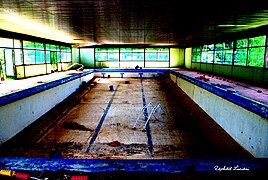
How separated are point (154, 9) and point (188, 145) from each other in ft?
10.1

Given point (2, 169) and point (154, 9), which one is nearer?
point (2, 169)

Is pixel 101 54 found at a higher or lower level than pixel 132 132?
higher

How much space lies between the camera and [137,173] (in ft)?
9.13

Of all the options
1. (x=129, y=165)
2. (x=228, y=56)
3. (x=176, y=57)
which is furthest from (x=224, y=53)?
(x=129, y=165)

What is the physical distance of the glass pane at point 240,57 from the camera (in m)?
9.05

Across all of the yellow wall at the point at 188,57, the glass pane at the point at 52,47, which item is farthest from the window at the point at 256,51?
the glass pane at the point at 52,47

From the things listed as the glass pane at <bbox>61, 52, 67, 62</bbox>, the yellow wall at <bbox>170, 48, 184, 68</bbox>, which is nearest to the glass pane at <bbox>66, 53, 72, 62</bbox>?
the glass pane at <bbox>61, 52, 67, 62</bbox>

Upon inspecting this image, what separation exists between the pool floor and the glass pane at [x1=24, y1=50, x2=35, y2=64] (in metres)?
4.77

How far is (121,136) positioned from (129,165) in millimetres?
2253

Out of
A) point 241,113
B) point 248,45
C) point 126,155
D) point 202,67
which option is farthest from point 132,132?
point 202,67

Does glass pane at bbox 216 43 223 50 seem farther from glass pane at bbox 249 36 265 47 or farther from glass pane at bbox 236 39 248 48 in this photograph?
glass pane at bbox 249 36 265 47

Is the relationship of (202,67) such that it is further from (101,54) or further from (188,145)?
(188,145)

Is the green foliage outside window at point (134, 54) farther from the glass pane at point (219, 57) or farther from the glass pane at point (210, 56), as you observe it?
the glass pane at point (219, 57)

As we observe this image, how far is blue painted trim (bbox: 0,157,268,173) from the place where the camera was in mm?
2828
